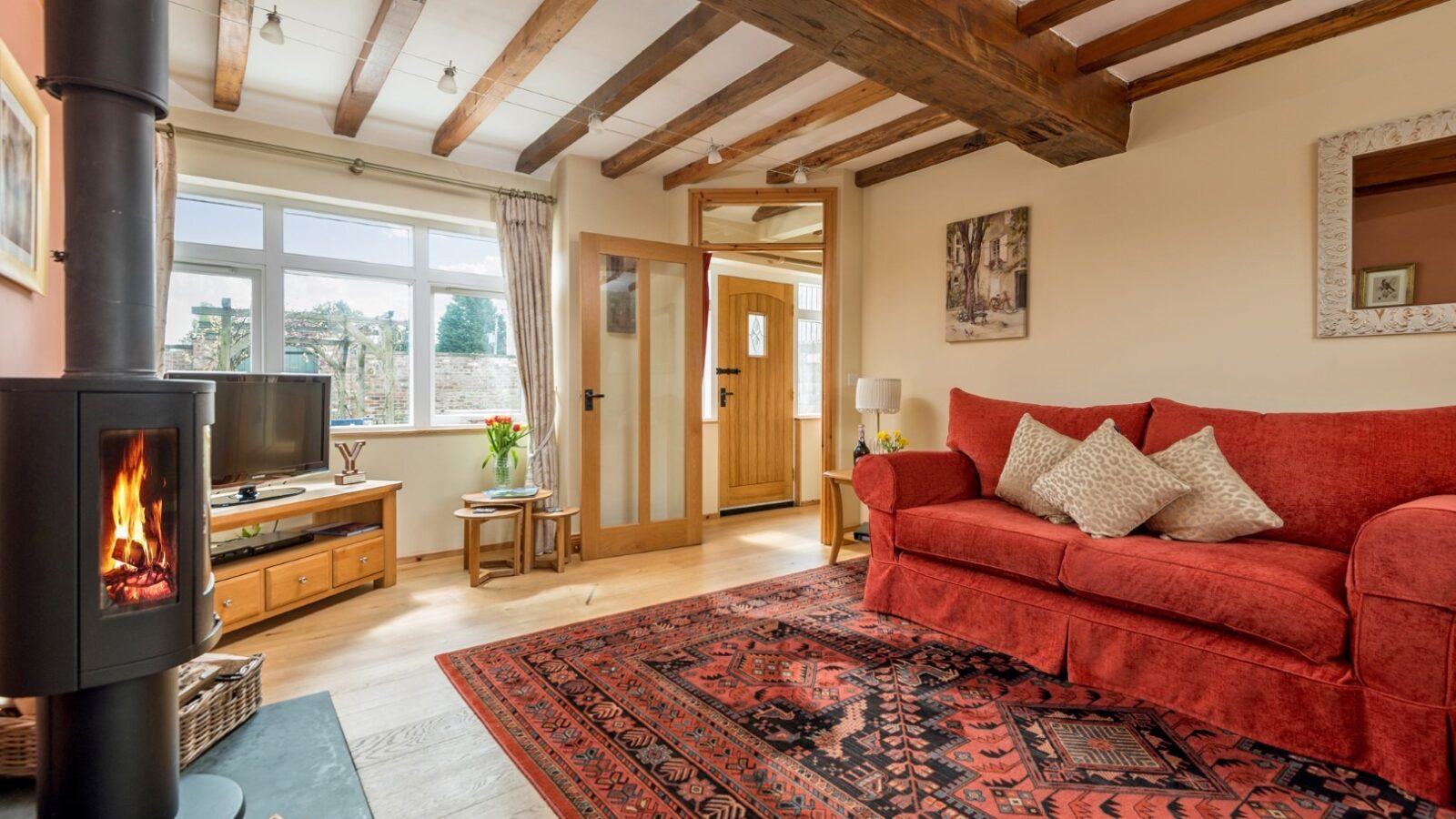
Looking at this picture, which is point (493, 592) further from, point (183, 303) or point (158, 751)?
point (183, 303)

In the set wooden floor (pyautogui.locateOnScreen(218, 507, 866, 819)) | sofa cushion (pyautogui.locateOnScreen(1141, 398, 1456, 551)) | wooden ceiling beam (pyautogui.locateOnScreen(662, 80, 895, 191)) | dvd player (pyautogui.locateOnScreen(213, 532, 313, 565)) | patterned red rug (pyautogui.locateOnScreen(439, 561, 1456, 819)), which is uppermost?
wooden ceiling beam (pyautogui.locateOnScreen(662, 80, 895, 191))

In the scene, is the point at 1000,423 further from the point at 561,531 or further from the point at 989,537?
the point at 561,531

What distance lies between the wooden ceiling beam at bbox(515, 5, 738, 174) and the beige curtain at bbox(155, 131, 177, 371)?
176 centimetres

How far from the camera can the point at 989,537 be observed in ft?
8.13

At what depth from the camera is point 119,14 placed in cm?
137

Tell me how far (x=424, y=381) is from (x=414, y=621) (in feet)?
5.54

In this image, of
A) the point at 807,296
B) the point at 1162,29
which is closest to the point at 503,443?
the point at 807,296

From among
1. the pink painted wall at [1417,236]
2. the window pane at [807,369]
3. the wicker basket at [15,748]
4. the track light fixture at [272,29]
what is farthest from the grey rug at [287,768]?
the window pane at [807,369]

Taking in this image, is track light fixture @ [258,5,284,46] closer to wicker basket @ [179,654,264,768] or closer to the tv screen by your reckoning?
the tv screen

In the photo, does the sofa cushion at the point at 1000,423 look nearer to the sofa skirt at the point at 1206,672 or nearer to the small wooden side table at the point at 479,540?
the sofa skirt at the point at 1206,672

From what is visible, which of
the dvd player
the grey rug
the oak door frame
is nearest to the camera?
the grey rug

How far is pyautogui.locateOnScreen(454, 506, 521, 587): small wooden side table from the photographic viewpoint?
3.43 meters

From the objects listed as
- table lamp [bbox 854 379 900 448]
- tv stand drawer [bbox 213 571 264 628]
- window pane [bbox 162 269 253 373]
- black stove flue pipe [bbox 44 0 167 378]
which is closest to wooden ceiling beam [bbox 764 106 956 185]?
table lamp [bbox 854 379 900 448]

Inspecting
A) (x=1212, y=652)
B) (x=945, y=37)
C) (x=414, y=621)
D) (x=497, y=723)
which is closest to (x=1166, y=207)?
(x=945, y=37)
